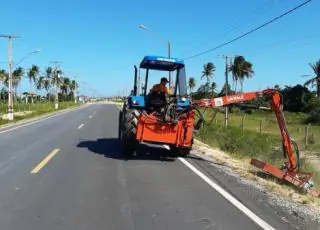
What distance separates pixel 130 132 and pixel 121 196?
5063 mm

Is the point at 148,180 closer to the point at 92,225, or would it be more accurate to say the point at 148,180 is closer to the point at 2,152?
the point at 92,225

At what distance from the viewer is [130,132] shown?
14.0m

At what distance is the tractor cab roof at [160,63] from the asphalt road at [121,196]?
2.89 m

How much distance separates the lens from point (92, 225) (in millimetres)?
7043

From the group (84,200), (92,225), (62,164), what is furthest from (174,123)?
(92,225)

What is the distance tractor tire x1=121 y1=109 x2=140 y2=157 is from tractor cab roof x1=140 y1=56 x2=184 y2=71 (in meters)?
1.74

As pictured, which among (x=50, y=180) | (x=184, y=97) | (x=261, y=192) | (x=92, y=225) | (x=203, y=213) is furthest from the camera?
(x=184, y=97)

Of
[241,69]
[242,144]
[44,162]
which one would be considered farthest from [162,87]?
[241,69]

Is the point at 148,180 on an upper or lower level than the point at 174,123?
lower

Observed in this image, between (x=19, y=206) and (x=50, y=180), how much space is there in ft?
8.00

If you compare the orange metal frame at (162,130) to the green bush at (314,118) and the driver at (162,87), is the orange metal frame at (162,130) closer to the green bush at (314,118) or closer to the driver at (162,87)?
the driver at (162,87)

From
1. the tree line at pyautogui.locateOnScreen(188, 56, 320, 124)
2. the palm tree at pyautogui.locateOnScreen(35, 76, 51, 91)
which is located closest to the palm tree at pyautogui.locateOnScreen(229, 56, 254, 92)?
the tree line at pyautogui.locateOnScreen(188, 56, 320, 124)

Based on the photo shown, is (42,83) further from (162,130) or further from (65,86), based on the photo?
(162,130)

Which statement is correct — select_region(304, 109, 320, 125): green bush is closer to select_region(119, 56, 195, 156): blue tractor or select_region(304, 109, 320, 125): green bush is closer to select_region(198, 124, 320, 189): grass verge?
select_region(198, 124, 320, 189): grass verge
